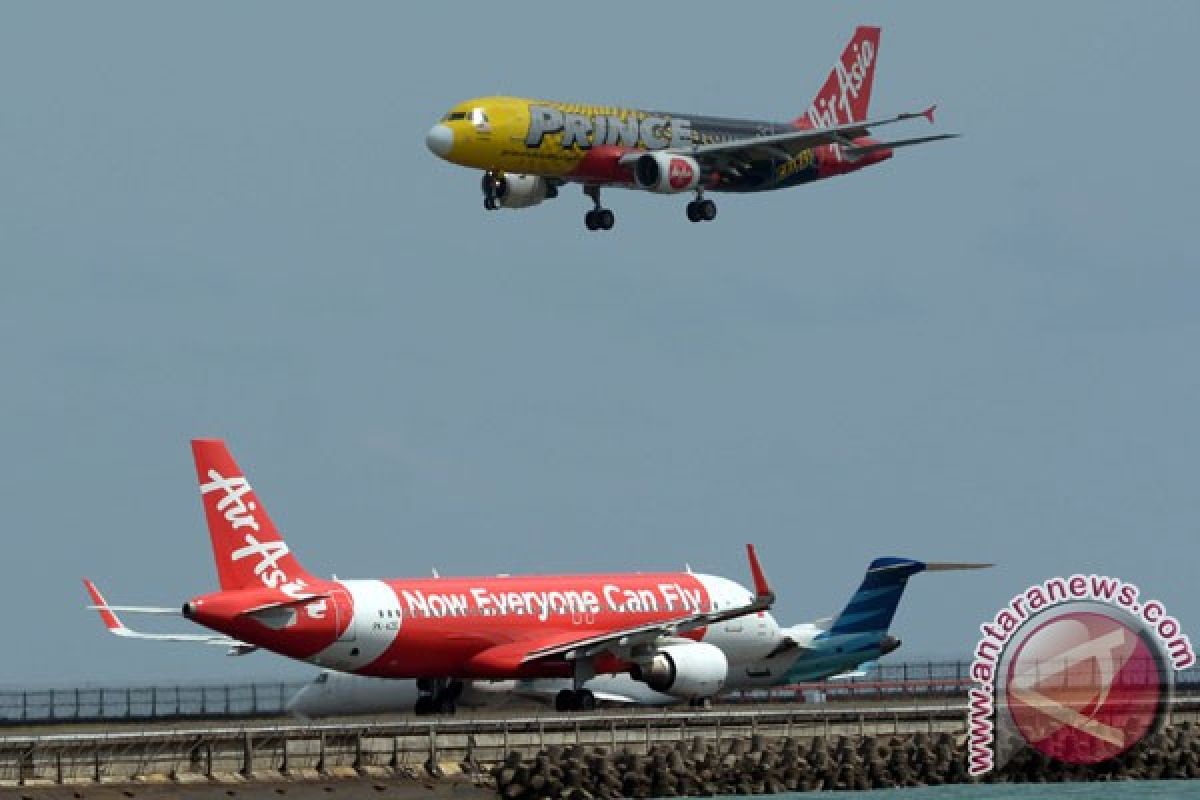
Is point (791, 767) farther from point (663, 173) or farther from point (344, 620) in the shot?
point (663, 173)

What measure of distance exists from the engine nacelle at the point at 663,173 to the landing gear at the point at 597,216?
4.52 feet

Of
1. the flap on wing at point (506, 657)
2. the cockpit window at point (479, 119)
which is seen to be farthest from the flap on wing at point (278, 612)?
the cockpit window at point (479, 119)

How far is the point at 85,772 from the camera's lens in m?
52.3

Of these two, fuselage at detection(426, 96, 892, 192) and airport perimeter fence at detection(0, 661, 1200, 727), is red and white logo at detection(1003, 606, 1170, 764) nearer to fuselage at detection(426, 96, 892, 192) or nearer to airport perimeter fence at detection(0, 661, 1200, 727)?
airport perimeter fence at detection(0, 661, 1200, 727)

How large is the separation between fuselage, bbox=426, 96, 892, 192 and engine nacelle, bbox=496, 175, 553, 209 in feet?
3.50

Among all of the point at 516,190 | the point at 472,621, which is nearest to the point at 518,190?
the point at 516,190

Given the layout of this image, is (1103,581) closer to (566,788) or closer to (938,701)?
(566,788)

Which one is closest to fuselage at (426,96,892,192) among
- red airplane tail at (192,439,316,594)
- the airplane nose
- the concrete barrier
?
the airplane nose

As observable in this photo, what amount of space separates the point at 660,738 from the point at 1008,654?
11.9m

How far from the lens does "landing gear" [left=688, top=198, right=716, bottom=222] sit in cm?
7806

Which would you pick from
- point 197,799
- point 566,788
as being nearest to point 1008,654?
point 566,788

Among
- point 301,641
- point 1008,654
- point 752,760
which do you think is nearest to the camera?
point 752,760

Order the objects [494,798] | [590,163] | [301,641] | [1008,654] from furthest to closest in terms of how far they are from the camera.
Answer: [590,163] < [1008,654] < [301,641] < [494,798]

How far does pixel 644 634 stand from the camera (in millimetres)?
67812
